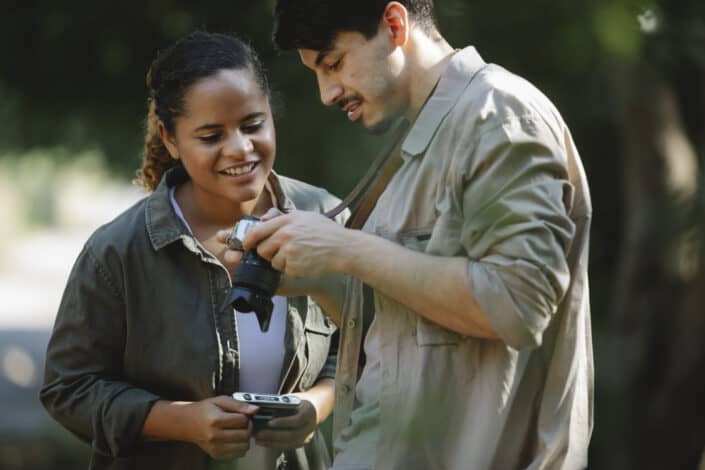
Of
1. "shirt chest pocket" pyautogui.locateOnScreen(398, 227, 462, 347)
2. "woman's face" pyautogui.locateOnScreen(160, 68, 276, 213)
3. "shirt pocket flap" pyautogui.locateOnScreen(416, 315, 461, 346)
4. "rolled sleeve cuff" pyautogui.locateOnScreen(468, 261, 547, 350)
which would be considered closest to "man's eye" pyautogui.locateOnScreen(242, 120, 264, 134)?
"woman's face" pyautogui.locateOnScreen(160, 68, 276, 213)

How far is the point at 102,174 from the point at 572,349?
4.49 m

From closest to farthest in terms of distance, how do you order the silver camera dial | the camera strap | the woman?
the silver camera dial < the camera strap < the woman

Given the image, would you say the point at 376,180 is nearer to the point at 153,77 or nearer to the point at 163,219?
the point at 163,219

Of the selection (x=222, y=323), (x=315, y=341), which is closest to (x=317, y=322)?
(x=315, y=341)

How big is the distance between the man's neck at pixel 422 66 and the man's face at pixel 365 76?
22 mm

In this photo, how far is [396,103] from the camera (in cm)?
258

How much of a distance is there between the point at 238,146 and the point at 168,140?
0.27 meters

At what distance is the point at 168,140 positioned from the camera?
Result: 3.27 meters

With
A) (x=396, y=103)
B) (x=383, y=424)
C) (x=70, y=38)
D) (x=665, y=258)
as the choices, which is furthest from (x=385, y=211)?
(x=665, y=258)

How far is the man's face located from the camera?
99.4 inches

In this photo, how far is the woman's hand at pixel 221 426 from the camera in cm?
288

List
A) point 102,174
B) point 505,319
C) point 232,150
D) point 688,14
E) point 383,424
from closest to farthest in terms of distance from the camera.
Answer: point 383,424
point 505,319
point 688,14
point 232,150
point 102,174

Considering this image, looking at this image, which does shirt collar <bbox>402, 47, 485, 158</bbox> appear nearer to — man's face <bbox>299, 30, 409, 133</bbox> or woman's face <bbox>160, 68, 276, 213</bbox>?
man's face <bbox>299, 30, 409, 133</bbox>

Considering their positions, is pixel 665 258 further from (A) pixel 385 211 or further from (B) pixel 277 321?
(A) pixel 385 211
